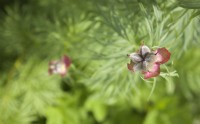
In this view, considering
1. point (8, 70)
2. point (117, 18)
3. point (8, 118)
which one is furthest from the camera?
point (8, 70)

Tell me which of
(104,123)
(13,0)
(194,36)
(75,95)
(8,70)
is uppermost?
(13,0)

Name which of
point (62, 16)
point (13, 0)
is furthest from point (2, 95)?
point (13, 0)

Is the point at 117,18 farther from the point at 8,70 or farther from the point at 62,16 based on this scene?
the point at 8,70

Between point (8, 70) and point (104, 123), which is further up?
point (8, 70)

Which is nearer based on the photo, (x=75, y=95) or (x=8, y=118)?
(x=8, y=118)

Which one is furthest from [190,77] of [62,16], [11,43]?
[11,43]

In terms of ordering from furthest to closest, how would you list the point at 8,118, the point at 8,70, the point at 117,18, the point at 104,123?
1. the point at 104,123
2. the point at 8,70
3. the point at 8,118
4. the point at 117,18
